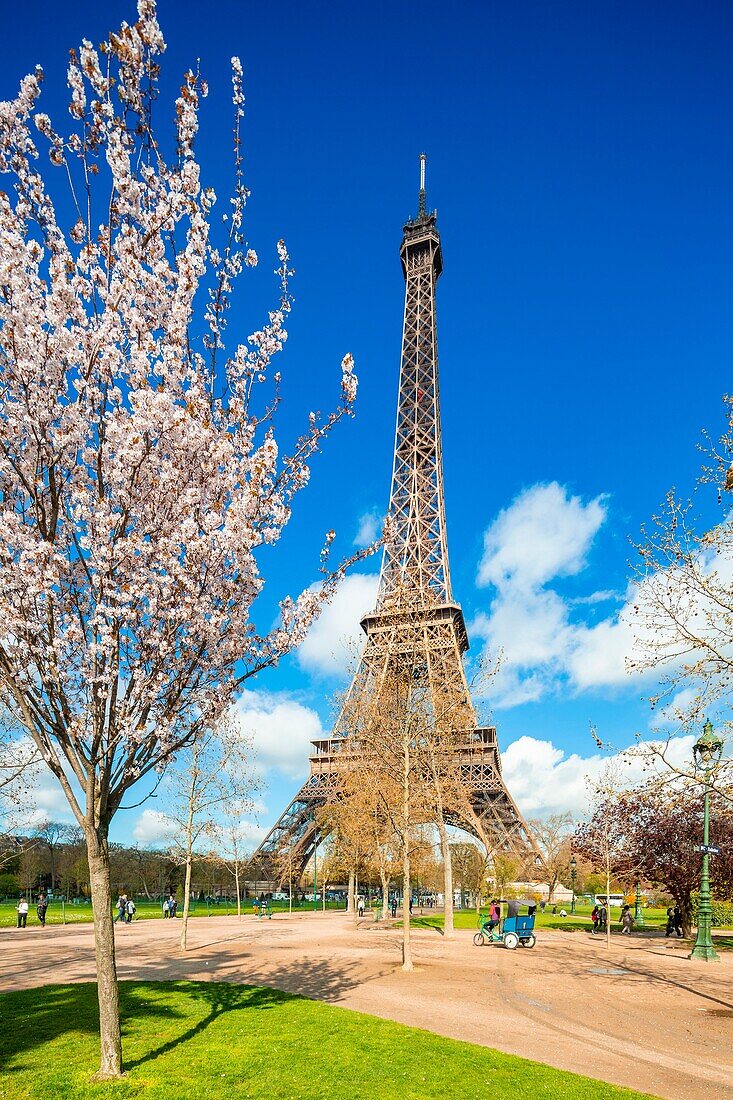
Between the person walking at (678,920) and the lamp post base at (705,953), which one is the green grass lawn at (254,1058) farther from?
the person walking at (678,920)

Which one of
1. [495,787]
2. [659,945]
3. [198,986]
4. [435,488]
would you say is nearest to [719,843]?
[659,945]

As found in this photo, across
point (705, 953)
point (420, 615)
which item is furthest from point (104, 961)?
point (705, 953)

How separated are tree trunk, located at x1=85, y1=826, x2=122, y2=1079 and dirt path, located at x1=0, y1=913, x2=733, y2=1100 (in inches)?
196

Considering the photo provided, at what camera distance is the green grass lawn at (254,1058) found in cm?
729

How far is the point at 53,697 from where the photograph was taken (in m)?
7.96

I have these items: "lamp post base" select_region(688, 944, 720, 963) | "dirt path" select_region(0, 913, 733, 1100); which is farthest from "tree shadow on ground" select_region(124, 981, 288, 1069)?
"lamp post base" select_region(688, 944, 720, 963)

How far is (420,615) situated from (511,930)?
1088 centimetres

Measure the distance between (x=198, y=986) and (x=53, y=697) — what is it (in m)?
9.06

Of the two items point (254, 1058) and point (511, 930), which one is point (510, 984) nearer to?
point (511, 930)

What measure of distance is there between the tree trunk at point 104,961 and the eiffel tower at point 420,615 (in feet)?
38.8

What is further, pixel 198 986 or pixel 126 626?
pixel 198 986

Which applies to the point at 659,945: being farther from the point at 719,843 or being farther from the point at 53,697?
the point at 53,697

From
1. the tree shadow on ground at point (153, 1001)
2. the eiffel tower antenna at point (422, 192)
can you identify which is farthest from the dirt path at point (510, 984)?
the eiffel tower antenna at point (422, 192)

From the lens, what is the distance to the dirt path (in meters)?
9.17
